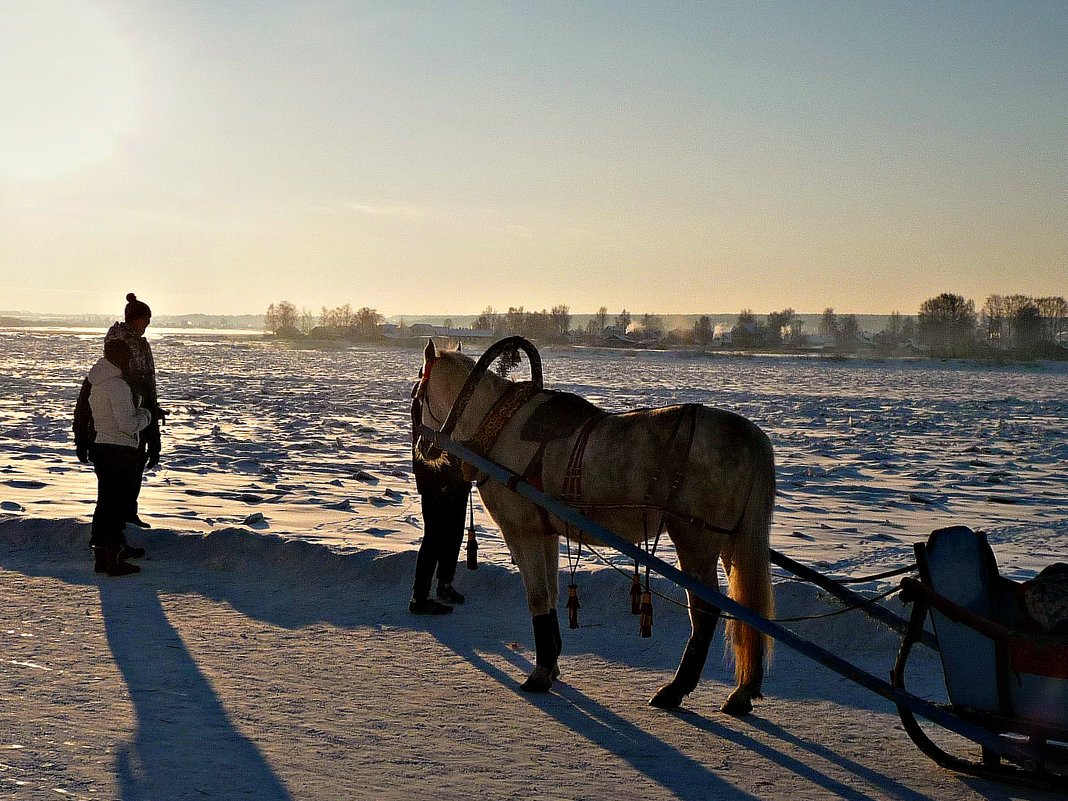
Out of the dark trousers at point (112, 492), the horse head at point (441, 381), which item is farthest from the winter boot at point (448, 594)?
the dark trousers at point (112, 492)

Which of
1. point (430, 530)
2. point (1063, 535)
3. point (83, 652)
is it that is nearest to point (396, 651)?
point (430, 530)

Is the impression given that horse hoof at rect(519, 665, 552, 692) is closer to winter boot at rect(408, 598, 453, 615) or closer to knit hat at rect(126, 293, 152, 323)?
winter boot at rect(408, 598, 453, 615)

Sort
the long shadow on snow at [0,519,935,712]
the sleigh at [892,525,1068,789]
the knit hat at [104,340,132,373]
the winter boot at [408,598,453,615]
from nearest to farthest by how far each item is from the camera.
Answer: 1. the sleigh at [892,525,1068,789]
2. the long shadow on snow at [0,519,935,712]
3. the winter boot at [408,598,453,615]
4. the knit hat at [104,340,132,373]

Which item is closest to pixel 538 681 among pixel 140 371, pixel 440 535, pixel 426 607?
pixel 426 607

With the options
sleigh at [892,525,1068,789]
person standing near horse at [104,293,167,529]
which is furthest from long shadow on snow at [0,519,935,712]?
sleigh at [892,525,1068,789]

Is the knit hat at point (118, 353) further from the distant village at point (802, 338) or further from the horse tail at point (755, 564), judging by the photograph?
Answer: the distant village at point (802, 338)

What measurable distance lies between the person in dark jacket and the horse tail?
2190 millimetres

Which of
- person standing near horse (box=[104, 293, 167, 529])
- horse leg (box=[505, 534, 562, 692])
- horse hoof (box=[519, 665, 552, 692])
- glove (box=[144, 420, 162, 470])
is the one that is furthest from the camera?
glove (box=[144, 420, 162, 470])

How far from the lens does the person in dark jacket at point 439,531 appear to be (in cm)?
648

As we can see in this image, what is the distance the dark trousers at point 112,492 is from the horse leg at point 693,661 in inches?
183

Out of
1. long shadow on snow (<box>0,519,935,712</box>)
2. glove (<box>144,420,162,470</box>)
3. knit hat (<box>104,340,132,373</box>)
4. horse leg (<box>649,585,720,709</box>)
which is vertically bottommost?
long shadow on snow (<box>0,519,935,712</box>)

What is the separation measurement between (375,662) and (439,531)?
1344 mm

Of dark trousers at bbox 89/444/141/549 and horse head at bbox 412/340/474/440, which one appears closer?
horse head at bbox 412/340/474/440

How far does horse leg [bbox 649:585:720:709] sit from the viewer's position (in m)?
4.82
